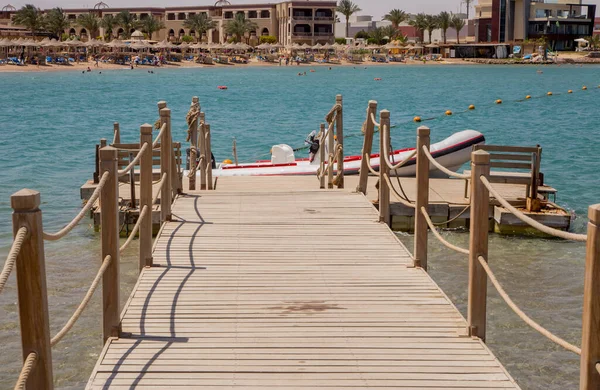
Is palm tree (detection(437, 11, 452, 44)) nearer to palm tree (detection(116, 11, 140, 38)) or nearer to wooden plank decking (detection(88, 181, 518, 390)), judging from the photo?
palm tree (detection(116, 11, 140, 38))

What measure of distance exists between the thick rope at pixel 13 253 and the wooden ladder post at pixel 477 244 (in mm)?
3192

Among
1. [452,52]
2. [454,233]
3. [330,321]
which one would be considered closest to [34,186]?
[454,233]

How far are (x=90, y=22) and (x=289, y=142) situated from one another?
128919 millimetres

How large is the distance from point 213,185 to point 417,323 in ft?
34.4

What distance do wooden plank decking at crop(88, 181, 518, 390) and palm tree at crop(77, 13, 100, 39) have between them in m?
156

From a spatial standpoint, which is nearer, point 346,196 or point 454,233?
point 346,196

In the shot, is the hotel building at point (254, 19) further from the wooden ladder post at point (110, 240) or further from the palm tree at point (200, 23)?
the wooden ladder post at point (110, 240)

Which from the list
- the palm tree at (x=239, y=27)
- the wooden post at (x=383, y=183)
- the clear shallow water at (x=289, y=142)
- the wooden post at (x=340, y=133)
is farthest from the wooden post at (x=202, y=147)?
the palm tree at (x=239, y=27)

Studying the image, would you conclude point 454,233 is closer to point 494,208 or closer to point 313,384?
point 494,208

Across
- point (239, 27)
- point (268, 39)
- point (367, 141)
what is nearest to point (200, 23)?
point (239, 27)

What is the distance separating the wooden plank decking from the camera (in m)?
5.41

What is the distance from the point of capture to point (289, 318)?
6.46 meters

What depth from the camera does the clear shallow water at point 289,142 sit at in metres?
9.70

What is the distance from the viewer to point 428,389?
520 centimetres
